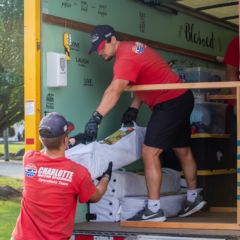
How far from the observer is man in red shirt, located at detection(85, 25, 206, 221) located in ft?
15.3

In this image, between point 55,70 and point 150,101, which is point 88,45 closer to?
point 55,70

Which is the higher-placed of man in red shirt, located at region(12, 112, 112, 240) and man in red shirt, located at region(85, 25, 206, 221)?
man in red shirt, located at region(85, 25, 206, 221)

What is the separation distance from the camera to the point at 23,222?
3914 mm

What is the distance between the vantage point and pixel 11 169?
9.98 meters

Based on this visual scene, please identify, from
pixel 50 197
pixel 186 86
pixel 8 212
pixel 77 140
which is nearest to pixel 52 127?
pixel 50 197

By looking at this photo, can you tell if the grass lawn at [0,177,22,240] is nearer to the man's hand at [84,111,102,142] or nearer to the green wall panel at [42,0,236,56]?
the green wall panel at [42,0,236,56]

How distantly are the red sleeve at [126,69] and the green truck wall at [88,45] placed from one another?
483mm

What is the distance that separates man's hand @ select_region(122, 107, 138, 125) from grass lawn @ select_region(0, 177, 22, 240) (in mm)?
3593

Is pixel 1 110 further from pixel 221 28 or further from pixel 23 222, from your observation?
pixel 23 222

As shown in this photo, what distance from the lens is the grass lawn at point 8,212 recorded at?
848 centimetres

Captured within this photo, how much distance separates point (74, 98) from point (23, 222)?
56.7 inches

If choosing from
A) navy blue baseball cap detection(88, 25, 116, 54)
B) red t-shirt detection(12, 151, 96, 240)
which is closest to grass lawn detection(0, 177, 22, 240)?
navy blue baseball cap detection(88, 25, 116, 54)

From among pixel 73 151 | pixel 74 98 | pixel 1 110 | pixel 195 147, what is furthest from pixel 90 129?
pixel 1 110

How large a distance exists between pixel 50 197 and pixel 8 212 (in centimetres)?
536
